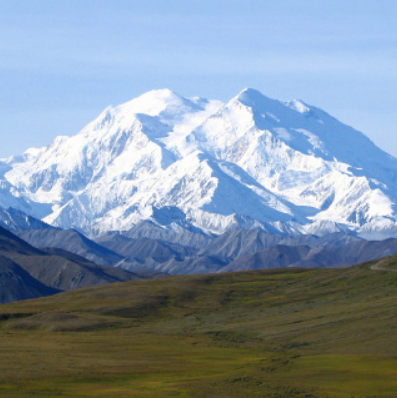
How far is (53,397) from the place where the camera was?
127938mm

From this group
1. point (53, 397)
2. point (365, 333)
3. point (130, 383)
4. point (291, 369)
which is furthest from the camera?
point (365, 333)

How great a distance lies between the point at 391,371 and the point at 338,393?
16.1 m

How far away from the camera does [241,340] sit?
646 ft

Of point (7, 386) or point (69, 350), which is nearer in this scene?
point (7, 386)

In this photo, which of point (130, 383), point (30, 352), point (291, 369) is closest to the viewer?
point (130, 383)

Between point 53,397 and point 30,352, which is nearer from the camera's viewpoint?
point 53,397

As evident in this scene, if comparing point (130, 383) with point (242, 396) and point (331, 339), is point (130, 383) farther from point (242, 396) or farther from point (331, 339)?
point (331, 339)

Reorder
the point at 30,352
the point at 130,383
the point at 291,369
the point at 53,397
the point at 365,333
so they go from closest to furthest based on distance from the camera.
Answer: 1. the point at 53,397
2. the point at 130,383
3. the point at 291,369
4. the point at 30,352
5. the point at 365,333

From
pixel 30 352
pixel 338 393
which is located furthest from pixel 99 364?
pixel 338 393

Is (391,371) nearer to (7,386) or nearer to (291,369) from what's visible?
(291,369)

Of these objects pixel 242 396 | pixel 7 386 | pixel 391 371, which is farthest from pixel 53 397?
pixel 391 371

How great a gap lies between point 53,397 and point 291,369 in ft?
131

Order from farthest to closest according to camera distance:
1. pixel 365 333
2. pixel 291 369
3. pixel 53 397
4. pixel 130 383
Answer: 1. pixel 365 333
2. pixel 291 369
3. pixel 130 383
4. pixel 53 397

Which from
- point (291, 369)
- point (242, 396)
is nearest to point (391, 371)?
point (291, 369)
